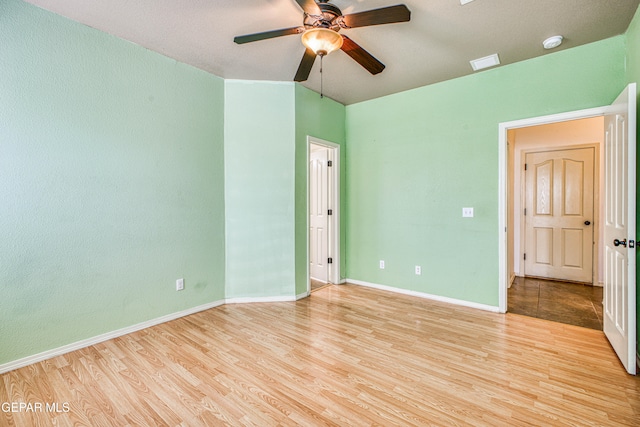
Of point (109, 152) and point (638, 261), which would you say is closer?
point (638, 261)

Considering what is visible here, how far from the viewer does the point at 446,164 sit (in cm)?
349

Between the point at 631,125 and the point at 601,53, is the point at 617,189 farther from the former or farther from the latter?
the point at 601,53

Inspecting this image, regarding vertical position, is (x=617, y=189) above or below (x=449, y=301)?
above

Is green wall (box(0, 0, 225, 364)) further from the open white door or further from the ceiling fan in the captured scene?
the open white door

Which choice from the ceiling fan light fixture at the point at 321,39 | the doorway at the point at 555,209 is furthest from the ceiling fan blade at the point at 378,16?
the doorway at the point at 555,209

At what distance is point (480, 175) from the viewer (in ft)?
10.7

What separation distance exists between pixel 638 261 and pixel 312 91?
3.55 metres

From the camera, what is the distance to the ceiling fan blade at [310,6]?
172 centimetres

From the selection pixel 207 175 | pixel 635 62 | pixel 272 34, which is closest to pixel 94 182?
pixel 207 175

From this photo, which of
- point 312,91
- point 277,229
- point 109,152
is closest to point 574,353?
point 277,229

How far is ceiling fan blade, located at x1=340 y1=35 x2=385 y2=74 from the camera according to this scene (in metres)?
2.03

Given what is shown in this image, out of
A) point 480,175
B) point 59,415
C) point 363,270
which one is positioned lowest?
point 59,415

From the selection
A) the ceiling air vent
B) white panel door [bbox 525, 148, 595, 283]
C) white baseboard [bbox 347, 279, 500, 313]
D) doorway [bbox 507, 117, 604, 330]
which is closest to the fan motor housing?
the ceiling air vent

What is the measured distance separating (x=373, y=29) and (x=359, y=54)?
43 cm
